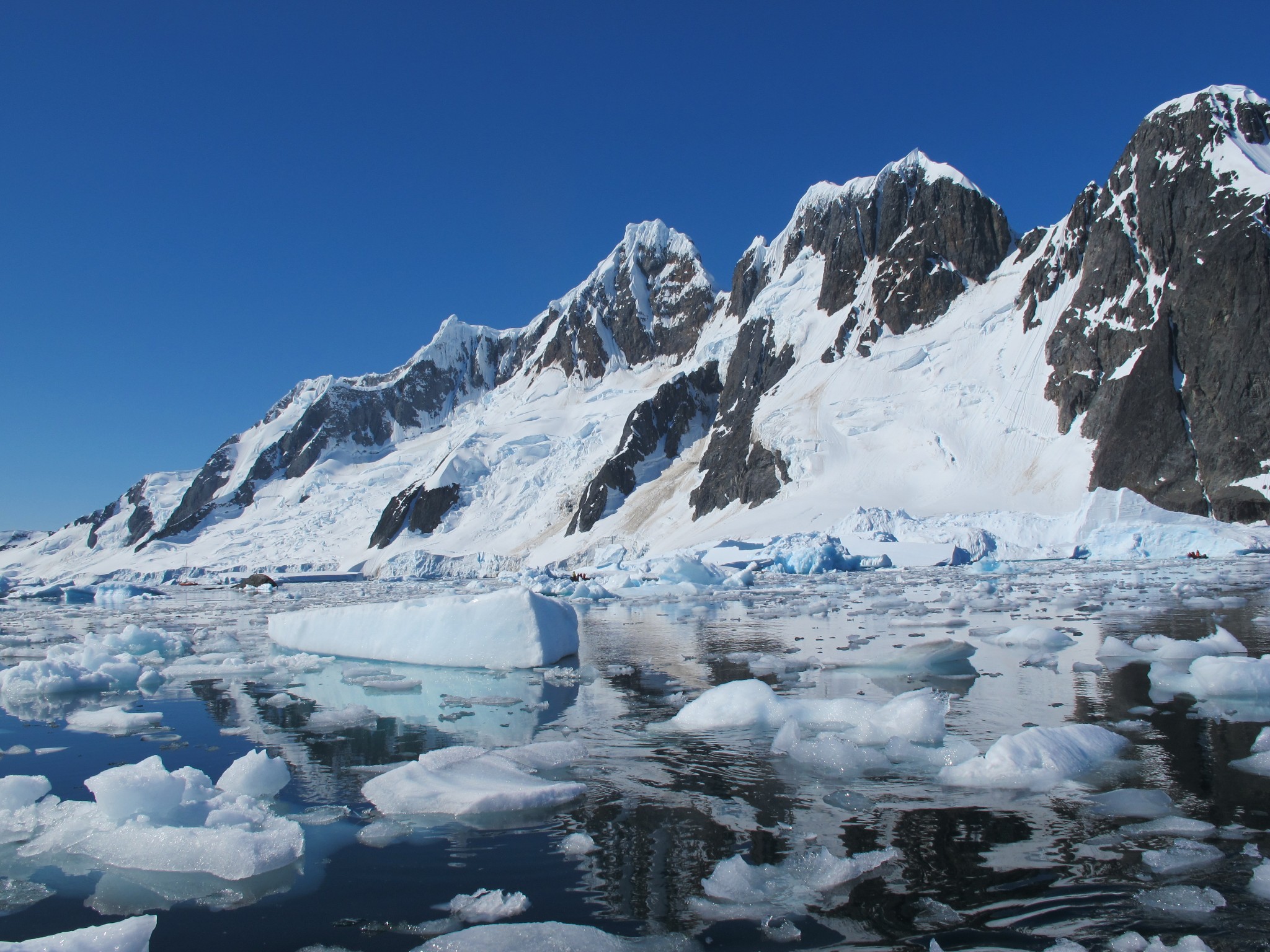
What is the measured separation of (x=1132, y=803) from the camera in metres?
5.05

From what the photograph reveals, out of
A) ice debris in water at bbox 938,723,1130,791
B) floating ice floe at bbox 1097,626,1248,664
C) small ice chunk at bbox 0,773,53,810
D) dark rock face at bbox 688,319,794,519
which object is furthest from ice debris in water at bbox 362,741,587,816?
dark rock face at bbox 688,319,794,519

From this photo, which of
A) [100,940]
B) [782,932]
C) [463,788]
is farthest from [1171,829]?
[100,940]

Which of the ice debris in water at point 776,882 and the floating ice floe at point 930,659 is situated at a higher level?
the floating ice floe at point 930,659

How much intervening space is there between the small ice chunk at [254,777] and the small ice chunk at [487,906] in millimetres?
2588

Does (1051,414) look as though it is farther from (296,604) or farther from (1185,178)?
(296,604)

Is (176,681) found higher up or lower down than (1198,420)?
lower down

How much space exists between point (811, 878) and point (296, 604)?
105 ft

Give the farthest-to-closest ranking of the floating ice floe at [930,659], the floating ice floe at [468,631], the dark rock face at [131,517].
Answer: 1. the dark rock face at [131,517]
2. the floating ice floe at [468,631]
3. the floating ice floe at [930,659]


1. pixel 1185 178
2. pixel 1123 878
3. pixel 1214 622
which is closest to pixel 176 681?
pixel 1123 878

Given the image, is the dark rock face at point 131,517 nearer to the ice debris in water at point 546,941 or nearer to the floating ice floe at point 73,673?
the floating ice floe at point 73,673

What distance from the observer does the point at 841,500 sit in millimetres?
54031

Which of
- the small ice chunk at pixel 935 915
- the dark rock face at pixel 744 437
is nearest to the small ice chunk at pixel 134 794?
the small ice chunk at pixel 935 915

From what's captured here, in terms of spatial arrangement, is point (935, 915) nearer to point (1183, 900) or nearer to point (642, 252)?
point (1183, 900)

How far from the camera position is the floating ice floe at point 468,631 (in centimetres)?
1265
